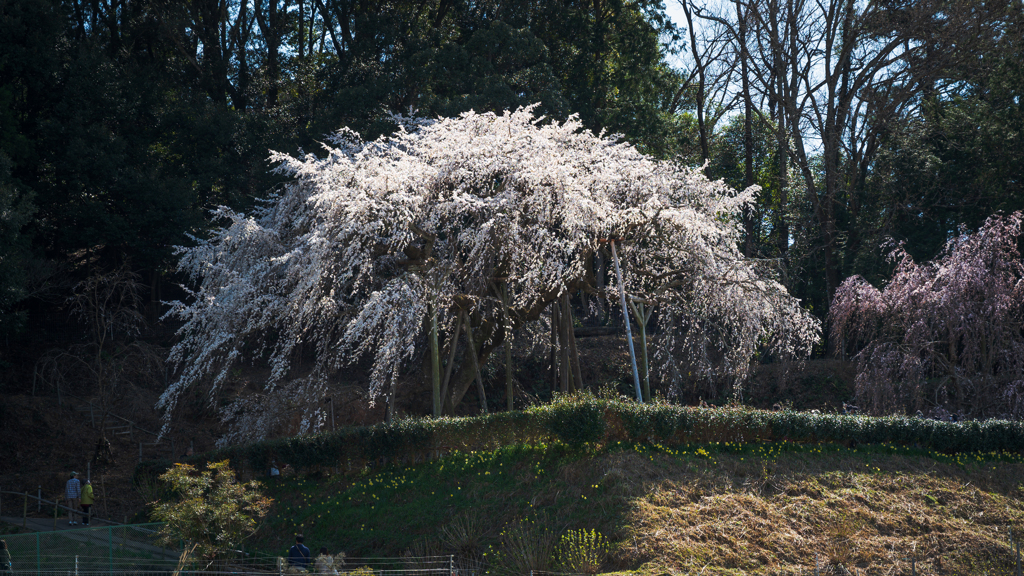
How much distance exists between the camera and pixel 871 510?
473 inches

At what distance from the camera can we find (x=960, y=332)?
1831 cm

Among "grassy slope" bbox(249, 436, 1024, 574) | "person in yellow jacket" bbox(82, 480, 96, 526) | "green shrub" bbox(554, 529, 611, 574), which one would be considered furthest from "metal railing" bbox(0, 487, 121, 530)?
"green shrub" bbox(554, 529, 611, 574)

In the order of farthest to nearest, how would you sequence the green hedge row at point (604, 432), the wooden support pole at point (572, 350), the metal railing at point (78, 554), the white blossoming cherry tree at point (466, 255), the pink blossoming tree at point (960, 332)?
the wooden support pole at point (572, 350)
the pink blossoming tree at point (960, 332)
the white blossoming cherry tree at point (466, 255)
the green hedge row at point (604, 432)
the metal railing at point (78, 554)

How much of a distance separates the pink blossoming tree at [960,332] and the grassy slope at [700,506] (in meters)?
3.72

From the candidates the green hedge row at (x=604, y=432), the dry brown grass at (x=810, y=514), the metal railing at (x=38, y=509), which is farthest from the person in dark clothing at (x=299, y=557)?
the metal railing at (x=38, y=509)

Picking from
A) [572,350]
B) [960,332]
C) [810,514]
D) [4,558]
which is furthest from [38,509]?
[960,332]

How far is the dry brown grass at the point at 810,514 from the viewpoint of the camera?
10.5m

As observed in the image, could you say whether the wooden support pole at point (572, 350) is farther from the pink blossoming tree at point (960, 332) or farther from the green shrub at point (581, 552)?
the green shrub at point (581, 552)

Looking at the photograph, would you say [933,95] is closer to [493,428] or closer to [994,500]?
[994,500]

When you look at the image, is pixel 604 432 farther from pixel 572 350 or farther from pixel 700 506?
pixel 572 350

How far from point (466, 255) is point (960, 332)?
39.4 ft

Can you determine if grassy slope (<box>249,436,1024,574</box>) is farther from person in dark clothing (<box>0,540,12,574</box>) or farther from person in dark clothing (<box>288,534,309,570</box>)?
person in dark clothing (<box>0,540,12,574</box>)

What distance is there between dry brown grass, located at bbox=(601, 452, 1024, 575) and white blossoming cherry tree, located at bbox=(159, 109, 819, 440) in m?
3.65

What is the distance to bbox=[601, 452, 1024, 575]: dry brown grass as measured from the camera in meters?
10.5
